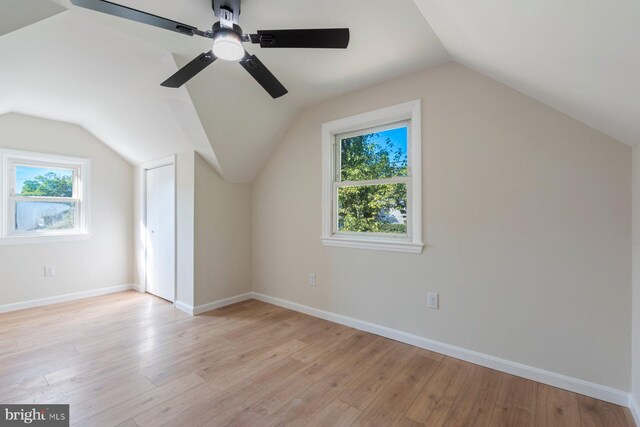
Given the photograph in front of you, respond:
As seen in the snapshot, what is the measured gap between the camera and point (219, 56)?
5.37 feet

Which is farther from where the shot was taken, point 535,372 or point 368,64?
point 368,64

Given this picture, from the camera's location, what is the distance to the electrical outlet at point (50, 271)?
11.6 ft

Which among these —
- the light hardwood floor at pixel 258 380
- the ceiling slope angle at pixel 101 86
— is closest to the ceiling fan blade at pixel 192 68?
the ceiling slope angle at pixel 101 86

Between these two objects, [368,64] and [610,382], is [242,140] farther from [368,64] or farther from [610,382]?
[610,382]

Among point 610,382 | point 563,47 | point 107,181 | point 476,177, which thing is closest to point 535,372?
A: point 610,382

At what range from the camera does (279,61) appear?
2285 mm

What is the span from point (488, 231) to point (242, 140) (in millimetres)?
2569

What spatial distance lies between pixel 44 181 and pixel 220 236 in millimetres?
2425

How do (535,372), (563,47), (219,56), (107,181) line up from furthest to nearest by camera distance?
(107,181), (535,372), (219,56), (563,47)

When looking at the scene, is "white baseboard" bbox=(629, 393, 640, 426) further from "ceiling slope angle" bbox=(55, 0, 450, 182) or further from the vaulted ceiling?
"ceiling slope angle" bbox=(55, 0, 450, 182)

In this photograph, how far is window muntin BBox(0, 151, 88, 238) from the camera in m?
3.36

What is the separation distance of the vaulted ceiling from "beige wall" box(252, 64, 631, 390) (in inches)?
7.3

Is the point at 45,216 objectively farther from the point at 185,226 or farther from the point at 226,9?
the point at 226,9

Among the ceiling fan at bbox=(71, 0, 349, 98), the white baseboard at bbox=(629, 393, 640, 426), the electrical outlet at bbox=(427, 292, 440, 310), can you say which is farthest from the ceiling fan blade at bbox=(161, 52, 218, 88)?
the white baseboard at bbox=(629, 393, 640, 426)
